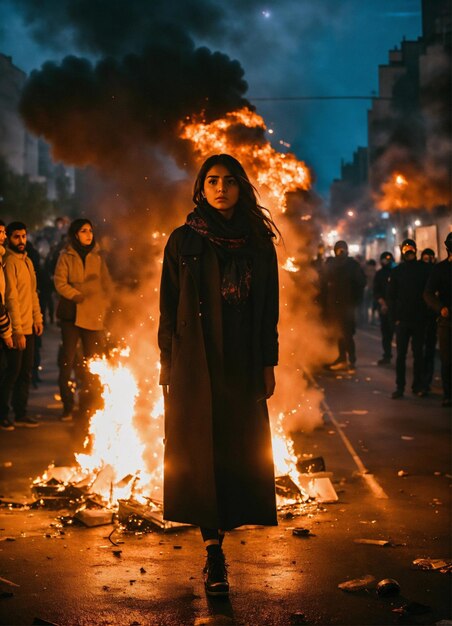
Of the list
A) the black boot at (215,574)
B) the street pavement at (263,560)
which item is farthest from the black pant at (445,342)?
the black boot at (215,574)

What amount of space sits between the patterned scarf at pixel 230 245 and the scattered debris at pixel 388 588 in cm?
160

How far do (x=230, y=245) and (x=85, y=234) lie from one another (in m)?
5.29

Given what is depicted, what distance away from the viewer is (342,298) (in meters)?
15.4

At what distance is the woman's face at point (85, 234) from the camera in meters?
9.62

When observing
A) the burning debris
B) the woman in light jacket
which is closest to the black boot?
the burning debris

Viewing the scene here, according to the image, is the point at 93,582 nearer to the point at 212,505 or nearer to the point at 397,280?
the point at 212,505

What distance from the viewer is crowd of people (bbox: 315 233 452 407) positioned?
10866 millimetres

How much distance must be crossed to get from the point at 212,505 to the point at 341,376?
34.1ft

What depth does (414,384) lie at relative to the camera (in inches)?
493

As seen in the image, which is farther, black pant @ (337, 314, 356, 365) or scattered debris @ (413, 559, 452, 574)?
black pant @ (337, 314, 356, 365)

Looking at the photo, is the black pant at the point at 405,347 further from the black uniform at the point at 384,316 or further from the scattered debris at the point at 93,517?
the scattered debris at the point at 93,517

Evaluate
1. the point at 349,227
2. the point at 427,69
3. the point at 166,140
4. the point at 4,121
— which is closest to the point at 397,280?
the point at 166,140

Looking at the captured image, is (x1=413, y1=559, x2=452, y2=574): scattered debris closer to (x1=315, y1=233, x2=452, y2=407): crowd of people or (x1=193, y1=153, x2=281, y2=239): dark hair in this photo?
(x1=193, y1=153, x2=281, y2=239): dark hair

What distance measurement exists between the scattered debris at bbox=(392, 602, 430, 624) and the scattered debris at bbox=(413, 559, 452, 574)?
0.61m
